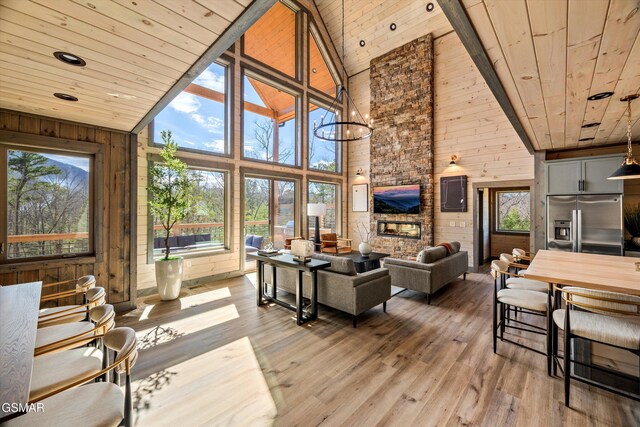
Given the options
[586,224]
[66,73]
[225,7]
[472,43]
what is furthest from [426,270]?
[66,73]

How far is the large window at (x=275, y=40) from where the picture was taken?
6.19m

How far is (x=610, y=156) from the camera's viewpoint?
4.11 metres

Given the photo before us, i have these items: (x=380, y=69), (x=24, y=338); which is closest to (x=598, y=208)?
(x=380, y=69)

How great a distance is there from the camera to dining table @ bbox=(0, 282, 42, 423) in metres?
0.90

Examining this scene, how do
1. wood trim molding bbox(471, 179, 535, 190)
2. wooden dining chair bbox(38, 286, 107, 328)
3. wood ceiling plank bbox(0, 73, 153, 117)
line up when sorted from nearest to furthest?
1. wooden dining chair bbox(38, 286, 107, 328)
2. wood ceiling plank bbox(0, 73, 153, 117)
3. wood trim molding bbox(471, 179, 535, 190)

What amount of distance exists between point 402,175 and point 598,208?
3.83 m

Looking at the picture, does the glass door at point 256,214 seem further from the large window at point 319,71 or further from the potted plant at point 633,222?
the potted plant at point 633,222

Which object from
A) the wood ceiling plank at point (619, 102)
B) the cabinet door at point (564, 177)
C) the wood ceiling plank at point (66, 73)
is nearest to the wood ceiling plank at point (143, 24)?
the wood ceiling plank at point (66, 73)

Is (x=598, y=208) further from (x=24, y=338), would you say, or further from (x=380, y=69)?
(x=24, y=338)

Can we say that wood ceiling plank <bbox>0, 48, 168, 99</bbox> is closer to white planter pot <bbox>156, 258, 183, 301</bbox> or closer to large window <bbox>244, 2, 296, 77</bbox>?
white planter pot <bbox>156, 258, 183, 301</bbox>

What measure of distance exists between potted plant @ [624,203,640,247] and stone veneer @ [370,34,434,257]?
3.25 metres

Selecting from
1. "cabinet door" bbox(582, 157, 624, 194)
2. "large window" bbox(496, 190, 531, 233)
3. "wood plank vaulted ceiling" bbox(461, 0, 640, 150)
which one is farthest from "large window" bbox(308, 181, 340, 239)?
"cabinet door" bbox(582, 157, 624, 194)

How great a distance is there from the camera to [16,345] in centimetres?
124

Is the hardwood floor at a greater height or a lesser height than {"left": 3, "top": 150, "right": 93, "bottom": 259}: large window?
lesser
